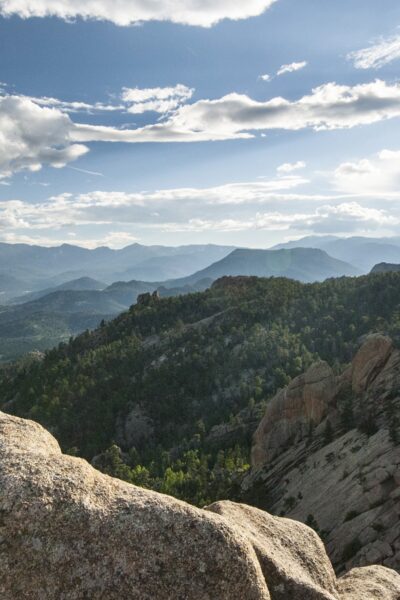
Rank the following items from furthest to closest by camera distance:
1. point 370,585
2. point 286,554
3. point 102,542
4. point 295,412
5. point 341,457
Answer: point 295,412 → point 341,457 → point 370,585 → point 286,554 → point 102,542

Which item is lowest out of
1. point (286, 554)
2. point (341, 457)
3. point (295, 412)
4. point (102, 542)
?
point (295, 412)

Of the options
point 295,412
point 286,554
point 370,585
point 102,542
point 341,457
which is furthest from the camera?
point 295,412

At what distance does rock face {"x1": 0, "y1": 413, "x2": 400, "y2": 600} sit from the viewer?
13484 mm

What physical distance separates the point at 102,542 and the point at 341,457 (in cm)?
4876

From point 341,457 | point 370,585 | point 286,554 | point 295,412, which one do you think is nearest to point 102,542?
point 286,554

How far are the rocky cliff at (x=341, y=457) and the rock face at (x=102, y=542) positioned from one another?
28.1 meters

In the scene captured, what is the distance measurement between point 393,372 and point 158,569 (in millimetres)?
64185

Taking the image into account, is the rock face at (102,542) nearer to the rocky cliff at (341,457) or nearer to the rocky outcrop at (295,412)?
the rocky cliff at (341,457)

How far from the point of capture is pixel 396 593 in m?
21.6

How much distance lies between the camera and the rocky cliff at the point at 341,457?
41.2m

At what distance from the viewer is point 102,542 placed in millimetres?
14000

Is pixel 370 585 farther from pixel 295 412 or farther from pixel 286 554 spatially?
pixel 295 412

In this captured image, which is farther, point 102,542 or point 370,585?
point 370,585

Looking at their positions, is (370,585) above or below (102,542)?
below
